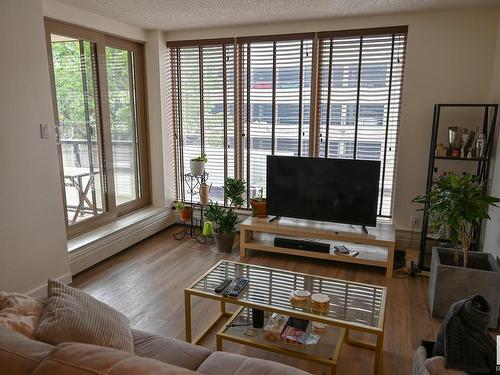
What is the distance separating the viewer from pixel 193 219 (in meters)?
4.77

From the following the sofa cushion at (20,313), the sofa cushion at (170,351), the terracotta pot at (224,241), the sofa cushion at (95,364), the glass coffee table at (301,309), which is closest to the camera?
the sofa cushion at (95,364)

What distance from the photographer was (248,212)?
14.8ft

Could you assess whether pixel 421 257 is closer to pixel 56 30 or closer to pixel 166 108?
pixel 166 108

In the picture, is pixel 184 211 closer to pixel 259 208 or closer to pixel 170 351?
pixel 259 208

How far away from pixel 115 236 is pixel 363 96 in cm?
293

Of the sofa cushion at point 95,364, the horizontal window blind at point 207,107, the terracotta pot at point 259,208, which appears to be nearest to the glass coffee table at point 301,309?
the sofa cushion at point 95,364

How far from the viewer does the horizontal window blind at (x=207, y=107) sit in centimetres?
439

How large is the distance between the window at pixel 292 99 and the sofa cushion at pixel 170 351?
2.81 m

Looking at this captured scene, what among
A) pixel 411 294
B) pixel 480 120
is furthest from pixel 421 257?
pixel 480 120

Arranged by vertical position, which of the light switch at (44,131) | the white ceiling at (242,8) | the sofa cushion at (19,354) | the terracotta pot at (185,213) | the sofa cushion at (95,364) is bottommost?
the terracotta pot at (185,213)

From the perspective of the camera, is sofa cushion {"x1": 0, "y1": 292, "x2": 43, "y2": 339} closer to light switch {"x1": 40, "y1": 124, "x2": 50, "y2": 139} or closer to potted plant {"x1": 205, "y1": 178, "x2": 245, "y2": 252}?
light switch {"x1": 40, "y1": 124, "x2": 50, "y2": 139}

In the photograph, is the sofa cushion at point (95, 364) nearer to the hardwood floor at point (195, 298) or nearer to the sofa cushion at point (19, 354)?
the sofa cushion at point (19, 354)

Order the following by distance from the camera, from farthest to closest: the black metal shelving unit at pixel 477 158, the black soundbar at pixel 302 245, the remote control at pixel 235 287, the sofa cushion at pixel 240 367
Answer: the black soundbar at pixel 302 245, the black metal shelving unit at pixel 477 158, the remote control at pixel 235 287, the sofa cushion at pixel 240 367

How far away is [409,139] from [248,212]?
1.94m
